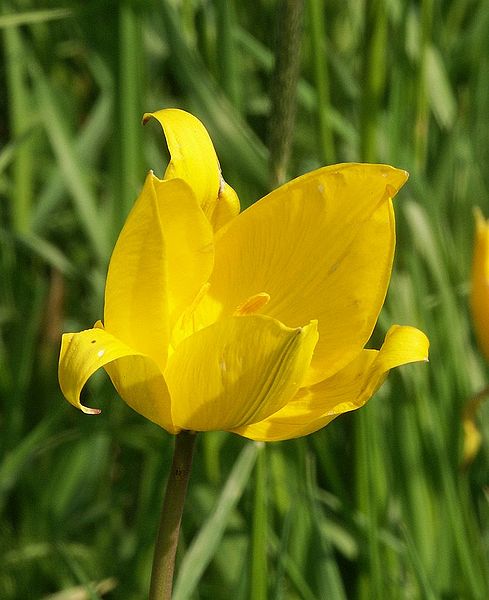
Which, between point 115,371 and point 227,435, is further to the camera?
point 227,435

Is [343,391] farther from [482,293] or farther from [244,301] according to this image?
[482,293]

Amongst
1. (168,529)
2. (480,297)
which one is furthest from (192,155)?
(480,297)

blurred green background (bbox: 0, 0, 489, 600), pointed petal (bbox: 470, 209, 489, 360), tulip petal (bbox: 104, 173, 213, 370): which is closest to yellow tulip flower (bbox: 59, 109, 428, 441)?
tulip petal (bbox: 104, 173, 213, 370)

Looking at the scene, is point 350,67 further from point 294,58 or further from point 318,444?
point 294,58

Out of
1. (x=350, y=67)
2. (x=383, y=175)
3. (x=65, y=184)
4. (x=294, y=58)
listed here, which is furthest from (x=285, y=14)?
(x=350, y=67)

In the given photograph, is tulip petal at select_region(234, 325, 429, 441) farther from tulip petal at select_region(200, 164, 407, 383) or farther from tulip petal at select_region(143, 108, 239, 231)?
tulip petal at select_region(143, 108, 239, 231)

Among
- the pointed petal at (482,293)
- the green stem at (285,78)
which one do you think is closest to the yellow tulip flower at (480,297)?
the pointed petal at (482,293)

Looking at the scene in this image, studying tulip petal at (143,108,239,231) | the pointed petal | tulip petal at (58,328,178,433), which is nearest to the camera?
tulip petal at (58,328,178,433)
